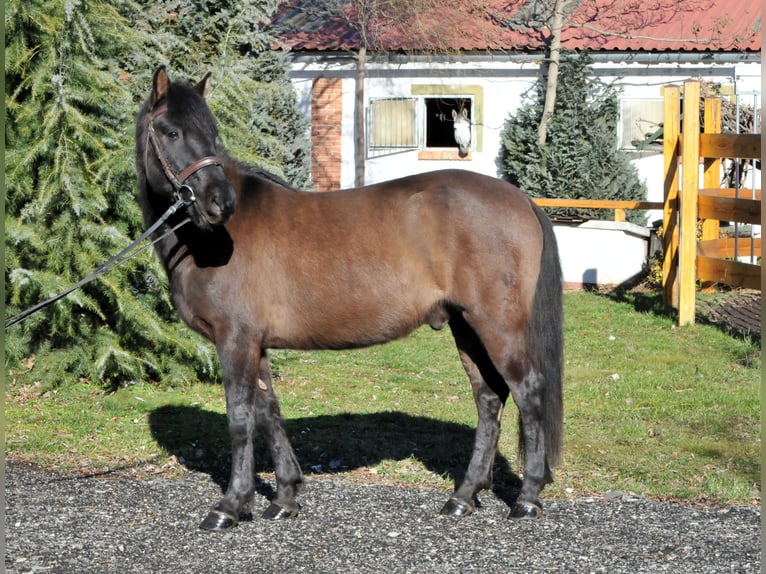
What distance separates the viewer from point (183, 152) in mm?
5156

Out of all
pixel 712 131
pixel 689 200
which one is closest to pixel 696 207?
pixel 689 200

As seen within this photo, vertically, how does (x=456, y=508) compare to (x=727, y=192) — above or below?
below

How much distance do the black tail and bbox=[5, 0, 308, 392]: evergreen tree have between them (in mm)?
4043

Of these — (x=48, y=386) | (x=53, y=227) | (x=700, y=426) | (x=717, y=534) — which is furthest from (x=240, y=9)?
(x=717, y=534)

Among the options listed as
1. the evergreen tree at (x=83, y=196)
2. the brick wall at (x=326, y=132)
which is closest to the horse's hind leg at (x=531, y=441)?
the evergreen tree at (x=83, y=196)

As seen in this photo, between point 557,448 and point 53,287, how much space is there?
15.9ft

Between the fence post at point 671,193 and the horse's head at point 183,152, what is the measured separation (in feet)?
26.0

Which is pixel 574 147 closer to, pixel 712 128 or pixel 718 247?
pixel 712 128

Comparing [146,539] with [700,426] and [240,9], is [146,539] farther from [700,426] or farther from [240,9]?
[240,9]

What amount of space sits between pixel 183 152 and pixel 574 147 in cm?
1455

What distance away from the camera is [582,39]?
2016 centimetres

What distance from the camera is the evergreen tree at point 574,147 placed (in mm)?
18453

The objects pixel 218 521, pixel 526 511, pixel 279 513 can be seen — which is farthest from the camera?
pixel 279 513

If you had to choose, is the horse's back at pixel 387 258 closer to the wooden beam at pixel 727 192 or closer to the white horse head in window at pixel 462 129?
the wooden beam at pixel 727 192
